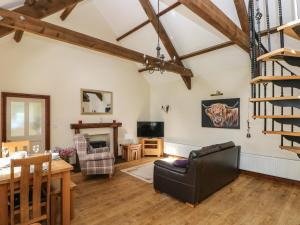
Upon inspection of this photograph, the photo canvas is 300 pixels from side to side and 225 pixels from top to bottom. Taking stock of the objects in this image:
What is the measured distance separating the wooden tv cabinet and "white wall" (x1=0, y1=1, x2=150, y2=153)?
0.59 metres

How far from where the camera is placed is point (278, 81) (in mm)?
2037

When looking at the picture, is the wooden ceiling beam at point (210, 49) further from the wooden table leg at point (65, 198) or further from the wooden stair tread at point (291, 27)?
the wooden table leg at point (65, 198)

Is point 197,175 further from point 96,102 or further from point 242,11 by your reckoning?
point 96,102

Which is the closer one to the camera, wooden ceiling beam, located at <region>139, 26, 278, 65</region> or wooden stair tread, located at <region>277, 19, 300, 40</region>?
wooden stair tread, located at <region>277, 19, 300, 40</region>

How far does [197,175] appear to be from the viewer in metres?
2.84

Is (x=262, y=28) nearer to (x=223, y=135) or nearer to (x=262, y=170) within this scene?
(x=223, y=135)

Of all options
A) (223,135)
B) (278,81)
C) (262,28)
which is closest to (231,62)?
(262,28)

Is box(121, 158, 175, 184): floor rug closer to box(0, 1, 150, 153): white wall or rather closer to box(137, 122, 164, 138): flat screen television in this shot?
box(137, 122, 164, 138): flat screen television

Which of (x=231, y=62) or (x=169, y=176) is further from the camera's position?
(x=231, y=62)

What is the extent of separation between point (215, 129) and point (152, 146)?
2.17 metres

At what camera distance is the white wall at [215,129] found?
409 centimetres

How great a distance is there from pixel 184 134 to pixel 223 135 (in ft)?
4.31

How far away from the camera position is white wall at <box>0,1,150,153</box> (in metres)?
4.19

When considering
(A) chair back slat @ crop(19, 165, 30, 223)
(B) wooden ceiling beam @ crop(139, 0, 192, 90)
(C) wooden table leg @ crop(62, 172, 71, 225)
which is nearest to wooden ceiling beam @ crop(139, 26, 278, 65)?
(B) wooden ceiling beam @ crop(139, 0, 192, 90)
